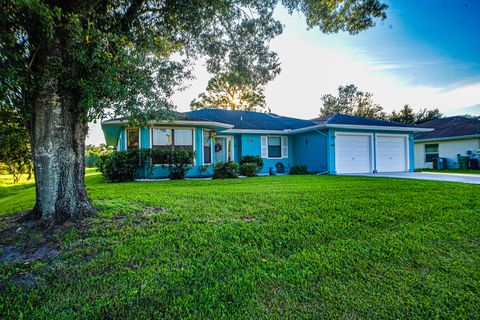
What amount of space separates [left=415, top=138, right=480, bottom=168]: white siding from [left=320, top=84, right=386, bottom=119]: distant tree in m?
20.1

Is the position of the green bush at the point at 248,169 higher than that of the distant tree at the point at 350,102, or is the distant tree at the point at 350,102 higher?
the distant tree at the point at 350,102

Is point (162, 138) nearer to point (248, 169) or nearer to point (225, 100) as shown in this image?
point (248, 169)

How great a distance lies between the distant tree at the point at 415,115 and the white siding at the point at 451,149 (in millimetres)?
14435

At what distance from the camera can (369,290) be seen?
238cm

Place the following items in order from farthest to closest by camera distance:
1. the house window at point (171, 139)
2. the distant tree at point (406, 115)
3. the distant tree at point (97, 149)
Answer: the distant tree at point (406, 115) < the house window at point (171, 139) < the distant tree at point (97, 149)

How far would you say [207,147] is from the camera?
13.2m

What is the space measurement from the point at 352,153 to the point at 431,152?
10.3m

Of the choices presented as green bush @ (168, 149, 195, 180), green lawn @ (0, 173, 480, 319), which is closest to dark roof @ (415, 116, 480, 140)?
green lawn @ (0, 173, 480, 319)

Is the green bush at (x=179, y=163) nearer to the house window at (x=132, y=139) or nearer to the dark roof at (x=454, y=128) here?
the house window at (x=132, y=139)

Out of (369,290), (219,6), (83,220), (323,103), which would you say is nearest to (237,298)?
(369,290)

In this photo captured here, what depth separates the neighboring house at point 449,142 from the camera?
672 inches

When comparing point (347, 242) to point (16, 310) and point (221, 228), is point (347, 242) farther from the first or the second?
point (16, 310)

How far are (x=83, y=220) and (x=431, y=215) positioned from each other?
6.02 m

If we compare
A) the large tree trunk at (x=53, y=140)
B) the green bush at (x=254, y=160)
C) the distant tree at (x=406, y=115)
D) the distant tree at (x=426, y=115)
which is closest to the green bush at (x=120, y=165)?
the green bush at (x=254, y=160)
